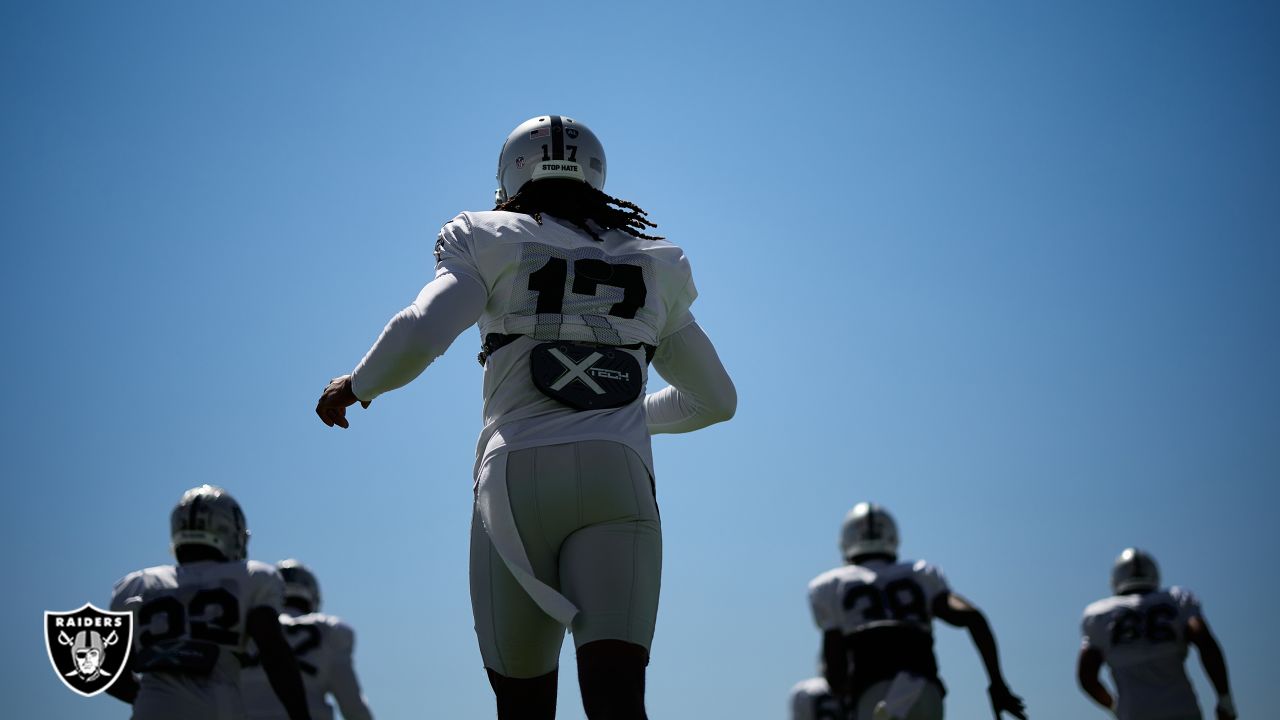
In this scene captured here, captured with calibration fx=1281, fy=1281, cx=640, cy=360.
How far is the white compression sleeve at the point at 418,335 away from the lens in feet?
11.8

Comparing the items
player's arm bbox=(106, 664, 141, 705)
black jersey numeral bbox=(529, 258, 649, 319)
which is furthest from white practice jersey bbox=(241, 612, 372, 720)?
black jersey numeral bbox=(529, 258, 649, 319)

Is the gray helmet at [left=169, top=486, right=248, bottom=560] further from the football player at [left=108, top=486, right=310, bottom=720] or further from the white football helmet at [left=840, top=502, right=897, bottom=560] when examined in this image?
the white football helmet at [left=840, top=502, right=897, bottom=560]

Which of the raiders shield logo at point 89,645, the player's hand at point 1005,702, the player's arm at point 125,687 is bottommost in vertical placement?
the player's hand at point 1005,702

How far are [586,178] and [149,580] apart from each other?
413 cm

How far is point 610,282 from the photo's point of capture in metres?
3.78

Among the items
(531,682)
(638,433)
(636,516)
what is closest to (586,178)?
(638,433)

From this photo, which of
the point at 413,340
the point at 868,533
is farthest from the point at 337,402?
the point at 868,533

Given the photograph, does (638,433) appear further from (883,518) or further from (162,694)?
(883,518)

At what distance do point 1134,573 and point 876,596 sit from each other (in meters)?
5.37

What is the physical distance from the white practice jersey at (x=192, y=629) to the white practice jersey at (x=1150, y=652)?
8956 millimetres

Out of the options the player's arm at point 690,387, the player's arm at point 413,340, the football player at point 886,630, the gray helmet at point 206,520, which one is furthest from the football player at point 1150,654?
the player's arm at point 413,340

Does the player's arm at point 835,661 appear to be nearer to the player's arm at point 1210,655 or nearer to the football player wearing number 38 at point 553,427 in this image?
the player's arm at point 1210,655

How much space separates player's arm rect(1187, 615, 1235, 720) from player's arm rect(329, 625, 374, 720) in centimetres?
800

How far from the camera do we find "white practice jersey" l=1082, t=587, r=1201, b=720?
1252 cm
